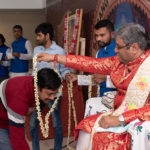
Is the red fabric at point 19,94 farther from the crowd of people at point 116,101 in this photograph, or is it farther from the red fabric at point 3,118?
the red fabric at point 3,118

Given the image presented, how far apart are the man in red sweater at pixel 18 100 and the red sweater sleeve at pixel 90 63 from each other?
365 millimetres

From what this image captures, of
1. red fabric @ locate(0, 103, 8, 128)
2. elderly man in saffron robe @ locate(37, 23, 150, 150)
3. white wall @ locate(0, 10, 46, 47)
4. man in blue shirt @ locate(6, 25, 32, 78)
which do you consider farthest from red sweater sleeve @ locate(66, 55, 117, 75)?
white wall @ locate(0, 10, 46, 47)

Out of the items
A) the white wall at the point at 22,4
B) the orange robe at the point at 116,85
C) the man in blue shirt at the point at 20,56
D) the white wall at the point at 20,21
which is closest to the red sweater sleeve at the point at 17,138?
the orange robe at the point at 116,85

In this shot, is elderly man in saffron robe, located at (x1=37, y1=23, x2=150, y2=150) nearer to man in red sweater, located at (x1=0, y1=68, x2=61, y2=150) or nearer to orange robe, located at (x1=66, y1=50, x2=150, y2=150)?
orange robe, located at (x1=66, y1=50, x2=150, y2=150)

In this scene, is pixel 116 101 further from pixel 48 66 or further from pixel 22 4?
pixel 22 4

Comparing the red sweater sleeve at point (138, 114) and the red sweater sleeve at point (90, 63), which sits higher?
the red sweater sleeve at point (90, 63)

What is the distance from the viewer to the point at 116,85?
6.77 feet

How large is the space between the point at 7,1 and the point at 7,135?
556 centimetres

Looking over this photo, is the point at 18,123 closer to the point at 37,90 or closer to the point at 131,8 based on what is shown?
the point at 37,90

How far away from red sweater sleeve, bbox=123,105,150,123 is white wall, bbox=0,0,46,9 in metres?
5.91

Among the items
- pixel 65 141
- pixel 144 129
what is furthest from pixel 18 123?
pixel 65 141

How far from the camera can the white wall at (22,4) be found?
22.7 feet

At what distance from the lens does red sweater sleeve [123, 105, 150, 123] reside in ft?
5.80

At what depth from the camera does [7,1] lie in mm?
6930
